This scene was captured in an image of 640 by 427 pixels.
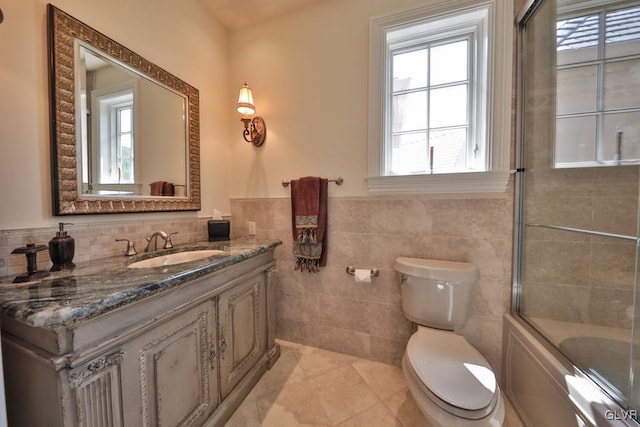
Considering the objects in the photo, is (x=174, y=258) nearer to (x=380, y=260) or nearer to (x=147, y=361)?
(x=147, y=361)

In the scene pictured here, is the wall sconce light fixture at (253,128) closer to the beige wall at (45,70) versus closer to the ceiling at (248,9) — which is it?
the beige wall at (45,70)

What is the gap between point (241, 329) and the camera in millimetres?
1377

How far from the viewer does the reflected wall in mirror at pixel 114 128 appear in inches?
42.1

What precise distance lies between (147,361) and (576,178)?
225cm

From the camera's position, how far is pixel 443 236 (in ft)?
5.01

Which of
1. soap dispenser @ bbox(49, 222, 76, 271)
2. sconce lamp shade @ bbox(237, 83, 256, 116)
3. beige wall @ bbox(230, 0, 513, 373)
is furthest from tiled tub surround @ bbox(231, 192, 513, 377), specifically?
soap dispenser @ bbox(49, 222, 76, 271)

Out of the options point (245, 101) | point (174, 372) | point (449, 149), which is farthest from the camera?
point (245, 101)

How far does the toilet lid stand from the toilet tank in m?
0.09

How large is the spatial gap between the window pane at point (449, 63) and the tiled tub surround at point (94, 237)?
6.54 feet

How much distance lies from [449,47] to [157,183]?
6.89ft

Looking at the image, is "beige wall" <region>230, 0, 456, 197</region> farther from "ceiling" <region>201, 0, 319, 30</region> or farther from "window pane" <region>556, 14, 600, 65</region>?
"window pane" <region>556, 14, 600, 65</region>

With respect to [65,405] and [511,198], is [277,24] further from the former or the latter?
[65,405]

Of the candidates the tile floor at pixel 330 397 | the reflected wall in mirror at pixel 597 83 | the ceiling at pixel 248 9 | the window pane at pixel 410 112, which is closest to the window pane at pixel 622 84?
the reflected wall in mirror at pixel 597 83

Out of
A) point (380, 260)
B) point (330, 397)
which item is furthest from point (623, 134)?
point (330, 397)
